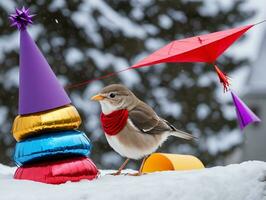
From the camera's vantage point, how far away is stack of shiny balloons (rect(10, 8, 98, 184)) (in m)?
2.12

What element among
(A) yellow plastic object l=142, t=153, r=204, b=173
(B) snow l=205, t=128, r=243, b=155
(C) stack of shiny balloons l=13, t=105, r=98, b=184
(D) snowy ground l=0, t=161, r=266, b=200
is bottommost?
(B) snow l=205, t=128, r=243, b=155

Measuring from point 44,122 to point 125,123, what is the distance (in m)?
0.32

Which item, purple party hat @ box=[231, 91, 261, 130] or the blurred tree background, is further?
the blurred tree background

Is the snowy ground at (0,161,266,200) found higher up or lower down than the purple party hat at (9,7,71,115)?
lower down

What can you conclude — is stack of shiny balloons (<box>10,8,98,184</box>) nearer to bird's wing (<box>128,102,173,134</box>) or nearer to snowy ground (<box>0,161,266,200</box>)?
snowy ground (<box>0,161,266,200</box>)

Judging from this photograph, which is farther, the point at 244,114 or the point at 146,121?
the point at 146,121

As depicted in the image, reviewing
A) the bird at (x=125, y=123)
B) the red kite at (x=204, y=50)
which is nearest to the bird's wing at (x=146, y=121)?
the bird at (x=125, y=123)

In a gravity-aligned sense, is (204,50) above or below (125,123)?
above

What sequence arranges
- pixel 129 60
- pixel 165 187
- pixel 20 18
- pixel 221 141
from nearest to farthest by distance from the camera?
pixel 165 187
pixel 20 18
pixel 129 60
pixel 221 141

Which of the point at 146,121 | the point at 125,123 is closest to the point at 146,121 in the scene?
the point at 146,121

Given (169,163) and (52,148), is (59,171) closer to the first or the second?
(52,148)

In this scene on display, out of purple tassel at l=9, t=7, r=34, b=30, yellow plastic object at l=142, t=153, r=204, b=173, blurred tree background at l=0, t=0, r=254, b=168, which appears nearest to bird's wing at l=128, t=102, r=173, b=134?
yellow plastic object at l=142, t=153, r=204, b=173

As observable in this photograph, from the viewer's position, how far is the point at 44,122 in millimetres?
2139

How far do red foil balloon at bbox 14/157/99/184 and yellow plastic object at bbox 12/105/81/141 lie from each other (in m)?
0.11
